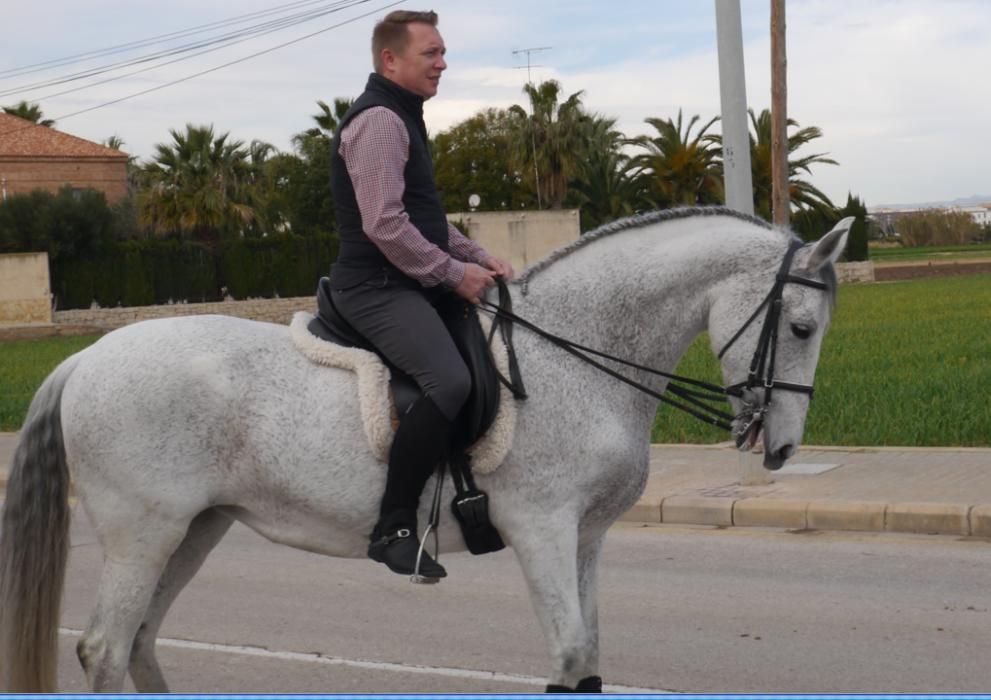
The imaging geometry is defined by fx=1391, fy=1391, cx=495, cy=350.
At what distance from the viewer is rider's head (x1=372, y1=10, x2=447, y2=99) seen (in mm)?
4957

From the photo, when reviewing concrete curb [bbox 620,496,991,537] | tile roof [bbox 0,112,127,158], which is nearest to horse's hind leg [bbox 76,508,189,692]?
concrete curb [bbox 620,496,991,537]

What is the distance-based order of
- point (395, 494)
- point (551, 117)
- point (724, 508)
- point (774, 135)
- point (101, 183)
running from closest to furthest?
point (395, 494) → point (724, 508) → point (774, 135) → point (101, 183) → point (551, 117)

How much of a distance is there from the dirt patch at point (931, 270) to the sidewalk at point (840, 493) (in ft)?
172

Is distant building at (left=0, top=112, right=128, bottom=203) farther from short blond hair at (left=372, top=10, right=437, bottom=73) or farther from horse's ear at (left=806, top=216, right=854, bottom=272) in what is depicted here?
horse's ear at (left=806, top=216, right=854, bottom=272)

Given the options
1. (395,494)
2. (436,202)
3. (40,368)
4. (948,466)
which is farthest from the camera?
(40,368)

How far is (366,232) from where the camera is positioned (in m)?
4.84

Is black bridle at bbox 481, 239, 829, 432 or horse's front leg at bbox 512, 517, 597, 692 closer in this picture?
horse's front leg at bbox 512, 517, 597, 692

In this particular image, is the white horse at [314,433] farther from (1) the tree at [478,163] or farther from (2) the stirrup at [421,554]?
(1) the tree at [478,163]

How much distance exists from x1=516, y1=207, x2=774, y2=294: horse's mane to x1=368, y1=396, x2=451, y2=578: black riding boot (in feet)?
2.26

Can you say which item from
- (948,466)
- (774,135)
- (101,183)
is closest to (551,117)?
(101,183)

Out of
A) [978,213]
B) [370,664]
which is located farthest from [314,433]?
[978,213]

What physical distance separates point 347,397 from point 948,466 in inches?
316

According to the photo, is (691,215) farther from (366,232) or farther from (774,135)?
(774,135)

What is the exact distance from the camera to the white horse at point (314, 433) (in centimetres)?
475
